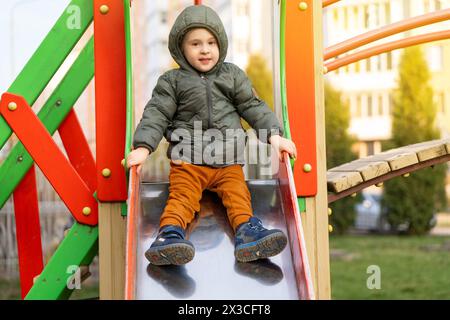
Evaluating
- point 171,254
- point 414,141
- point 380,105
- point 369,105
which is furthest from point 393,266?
point 369,105

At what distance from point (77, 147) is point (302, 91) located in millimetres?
1721

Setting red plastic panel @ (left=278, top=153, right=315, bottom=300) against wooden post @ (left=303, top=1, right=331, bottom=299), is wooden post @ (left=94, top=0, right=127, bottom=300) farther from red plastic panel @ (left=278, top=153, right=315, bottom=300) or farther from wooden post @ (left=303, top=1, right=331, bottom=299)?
wooden post @ (left=303, top=1, right=331, bottom=299)

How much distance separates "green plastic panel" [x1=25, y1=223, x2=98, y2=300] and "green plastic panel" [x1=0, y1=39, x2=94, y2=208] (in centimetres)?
65

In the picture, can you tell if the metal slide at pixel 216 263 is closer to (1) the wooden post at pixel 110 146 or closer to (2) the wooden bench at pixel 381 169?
(1) the wooden post at pixel 110 146

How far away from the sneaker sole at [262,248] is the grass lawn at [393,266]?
18.0 feet

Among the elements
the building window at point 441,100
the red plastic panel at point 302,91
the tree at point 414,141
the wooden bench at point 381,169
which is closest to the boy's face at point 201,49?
the red plastic panel at point 302,91

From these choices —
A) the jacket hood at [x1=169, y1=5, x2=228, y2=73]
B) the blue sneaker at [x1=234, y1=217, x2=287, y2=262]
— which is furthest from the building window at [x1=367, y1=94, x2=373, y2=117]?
the blue sneaker at [x1=234, y1=217, x2=287, y2=262]

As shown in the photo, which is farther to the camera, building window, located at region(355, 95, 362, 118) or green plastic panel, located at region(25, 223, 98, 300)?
building window, located at region(355, 95, 362, 118)

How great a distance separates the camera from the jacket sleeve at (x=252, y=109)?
10.5ft

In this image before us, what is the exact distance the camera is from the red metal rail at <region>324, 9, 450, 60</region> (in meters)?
4.04

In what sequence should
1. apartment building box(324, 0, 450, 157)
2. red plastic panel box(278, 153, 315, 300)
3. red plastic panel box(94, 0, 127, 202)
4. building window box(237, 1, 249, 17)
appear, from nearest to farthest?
Answer: red plastic panel box(278, 153, 315, 300)
red plastic panel box(94, 0, 127, 202)
apartment building box(324, 0, 450, 157)
building window box(237, 1, 249, 17)

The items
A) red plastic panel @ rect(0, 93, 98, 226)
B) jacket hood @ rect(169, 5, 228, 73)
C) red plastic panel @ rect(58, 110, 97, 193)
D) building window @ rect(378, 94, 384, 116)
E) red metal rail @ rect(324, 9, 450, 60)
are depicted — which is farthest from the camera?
building window @ rect(378, 94, 384, 116)

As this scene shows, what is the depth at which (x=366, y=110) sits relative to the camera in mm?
27578

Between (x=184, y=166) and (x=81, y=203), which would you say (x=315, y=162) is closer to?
(x=184, y=166)
